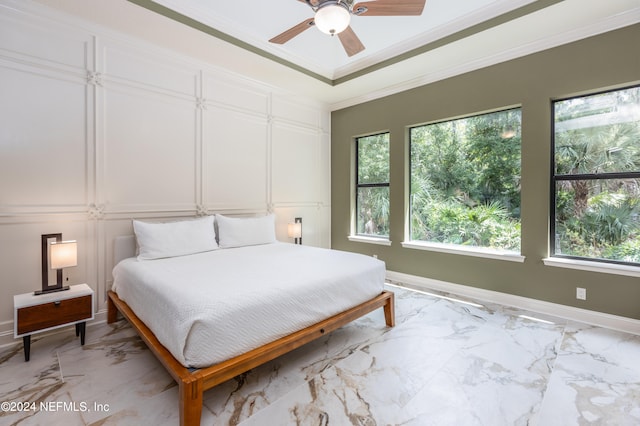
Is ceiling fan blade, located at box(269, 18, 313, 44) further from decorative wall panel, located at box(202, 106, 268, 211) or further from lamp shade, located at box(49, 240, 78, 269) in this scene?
lamp shade, located at box(49, 240, 78, 269)

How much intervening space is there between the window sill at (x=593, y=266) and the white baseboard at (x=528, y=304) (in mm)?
405

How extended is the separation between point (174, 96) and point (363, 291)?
2.98 metres

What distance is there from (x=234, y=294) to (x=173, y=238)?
154 cm

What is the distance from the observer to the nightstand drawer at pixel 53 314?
2260mm

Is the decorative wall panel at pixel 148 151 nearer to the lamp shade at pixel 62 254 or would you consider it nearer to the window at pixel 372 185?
the lamp shade at pixel 62 254

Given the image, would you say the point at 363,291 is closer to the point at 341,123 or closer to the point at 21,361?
the point at 21,361

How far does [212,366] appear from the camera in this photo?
1.67m

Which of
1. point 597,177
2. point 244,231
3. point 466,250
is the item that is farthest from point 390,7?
point 466,250

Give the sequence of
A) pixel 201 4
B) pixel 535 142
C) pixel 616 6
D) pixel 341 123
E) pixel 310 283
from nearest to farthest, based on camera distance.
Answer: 1. pixel 310 283
2. pixel 616 6
3. pixel 201 4
4. pixel 535 142
5. pixel 341 123

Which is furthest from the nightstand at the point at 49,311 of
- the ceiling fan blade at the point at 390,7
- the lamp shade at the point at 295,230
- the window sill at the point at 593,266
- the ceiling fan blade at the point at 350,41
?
the window sill at the point at 593,266

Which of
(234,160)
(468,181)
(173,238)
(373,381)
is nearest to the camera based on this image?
(373,381)

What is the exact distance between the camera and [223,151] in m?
3.94

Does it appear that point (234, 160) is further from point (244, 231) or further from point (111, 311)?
point (111, 311)

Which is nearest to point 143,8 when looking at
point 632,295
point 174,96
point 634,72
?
point 174,96
